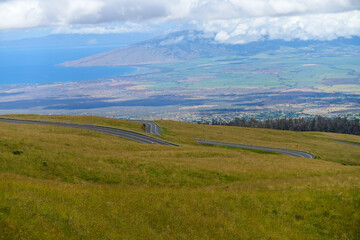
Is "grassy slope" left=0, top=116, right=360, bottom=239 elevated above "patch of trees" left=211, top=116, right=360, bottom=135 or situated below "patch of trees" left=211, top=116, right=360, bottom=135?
above

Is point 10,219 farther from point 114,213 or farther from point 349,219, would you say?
point 349,219

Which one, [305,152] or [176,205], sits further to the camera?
[305,152]

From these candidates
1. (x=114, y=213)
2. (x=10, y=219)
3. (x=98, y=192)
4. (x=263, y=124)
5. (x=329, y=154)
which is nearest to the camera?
(x=10, y=219)

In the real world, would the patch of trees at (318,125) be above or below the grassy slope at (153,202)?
below

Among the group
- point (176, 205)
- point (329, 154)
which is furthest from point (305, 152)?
point (176, 205)

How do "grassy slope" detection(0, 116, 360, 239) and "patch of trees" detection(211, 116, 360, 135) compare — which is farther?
"patch of trees" detection(211, 116, 360, 135)

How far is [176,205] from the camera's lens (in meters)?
18.3

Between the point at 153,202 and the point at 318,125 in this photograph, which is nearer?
the point at 153,202

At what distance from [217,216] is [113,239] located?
5976 millimetres

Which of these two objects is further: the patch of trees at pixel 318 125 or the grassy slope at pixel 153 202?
the patch of trees at pixel 318 125

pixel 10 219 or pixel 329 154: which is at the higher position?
pixel 10 219

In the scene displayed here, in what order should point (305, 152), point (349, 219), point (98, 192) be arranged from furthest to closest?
point (305, 152), point (98, 192), point (349, 219)

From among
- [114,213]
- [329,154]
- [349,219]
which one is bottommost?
[329,154]

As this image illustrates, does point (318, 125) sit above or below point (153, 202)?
below
